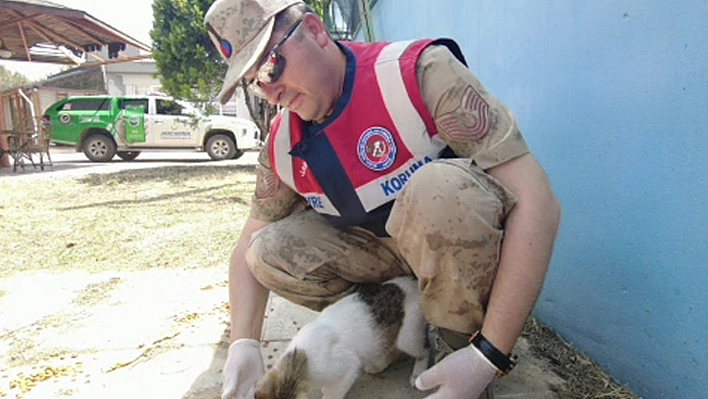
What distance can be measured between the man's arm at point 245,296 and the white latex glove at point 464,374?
2.36 ft

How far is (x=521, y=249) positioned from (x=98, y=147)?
13.3 metres

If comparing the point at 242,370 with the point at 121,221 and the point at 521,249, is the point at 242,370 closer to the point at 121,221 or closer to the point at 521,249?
the point at 521,249

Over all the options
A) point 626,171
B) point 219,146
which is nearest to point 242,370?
point 626,171

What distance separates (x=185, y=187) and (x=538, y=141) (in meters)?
6.57

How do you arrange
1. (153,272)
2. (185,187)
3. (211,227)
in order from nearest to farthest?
1. (153,272)
2. (211,227)
3. (185,187)

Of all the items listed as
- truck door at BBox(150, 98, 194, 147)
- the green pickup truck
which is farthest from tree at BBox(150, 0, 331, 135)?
truck door at BBox(150, 98, 194, 147)

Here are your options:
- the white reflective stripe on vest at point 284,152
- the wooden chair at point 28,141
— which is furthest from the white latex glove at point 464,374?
the wooden chair at point 28,141

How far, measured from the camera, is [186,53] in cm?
935

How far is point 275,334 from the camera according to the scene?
7.27 feet

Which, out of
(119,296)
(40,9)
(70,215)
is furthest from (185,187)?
(119,296)

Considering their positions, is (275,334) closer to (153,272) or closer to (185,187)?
(153,272)

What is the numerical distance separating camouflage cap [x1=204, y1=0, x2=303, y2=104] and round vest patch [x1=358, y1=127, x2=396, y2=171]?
41cm

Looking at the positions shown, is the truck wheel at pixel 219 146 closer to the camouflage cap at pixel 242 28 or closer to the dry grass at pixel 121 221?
the dry grass at pixel 121 221

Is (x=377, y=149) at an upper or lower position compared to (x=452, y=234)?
upper
